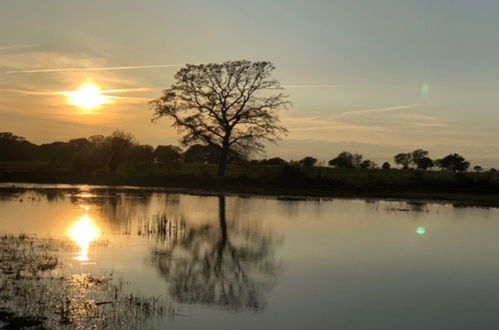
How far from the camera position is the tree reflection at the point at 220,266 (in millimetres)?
12945

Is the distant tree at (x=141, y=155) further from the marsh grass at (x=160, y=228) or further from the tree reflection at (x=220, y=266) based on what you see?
the tree reflection at (x=220, y=266)

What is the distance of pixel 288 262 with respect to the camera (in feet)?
→ 57.7

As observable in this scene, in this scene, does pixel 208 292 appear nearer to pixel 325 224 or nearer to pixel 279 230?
pixel 279 230

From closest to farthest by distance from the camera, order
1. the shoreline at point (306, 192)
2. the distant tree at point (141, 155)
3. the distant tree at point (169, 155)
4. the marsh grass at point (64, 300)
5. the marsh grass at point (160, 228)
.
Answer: the marsh grass at point (64, 300)
the marsh grass at point (160, 228)
the shoreline at point (306, 192)
the distant tree at point (141, 155)
the distant tree at point (169, 155)

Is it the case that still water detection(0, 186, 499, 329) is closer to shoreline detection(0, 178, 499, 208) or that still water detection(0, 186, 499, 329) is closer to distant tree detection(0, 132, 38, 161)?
shoreline detection(0, 178, 499, 208)

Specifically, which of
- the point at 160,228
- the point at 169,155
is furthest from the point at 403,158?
the point at 160,228

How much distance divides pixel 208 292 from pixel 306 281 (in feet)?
9.58

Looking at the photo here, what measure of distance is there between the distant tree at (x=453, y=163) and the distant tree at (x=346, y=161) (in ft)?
107

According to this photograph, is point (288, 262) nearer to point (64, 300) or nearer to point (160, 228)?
point (160, 228)

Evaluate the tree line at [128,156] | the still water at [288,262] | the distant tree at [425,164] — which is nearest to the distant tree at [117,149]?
the tree line at [128,156]

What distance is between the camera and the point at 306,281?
588 inches

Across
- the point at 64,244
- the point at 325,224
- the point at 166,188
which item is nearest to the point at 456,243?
the point at 325,224

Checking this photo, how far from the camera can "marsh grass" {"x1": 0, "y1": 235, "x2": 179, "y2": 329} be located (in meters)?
9.96

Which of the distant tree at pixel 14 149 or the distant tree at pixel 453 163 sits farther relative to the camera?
the distant tree at pixel 453 163
